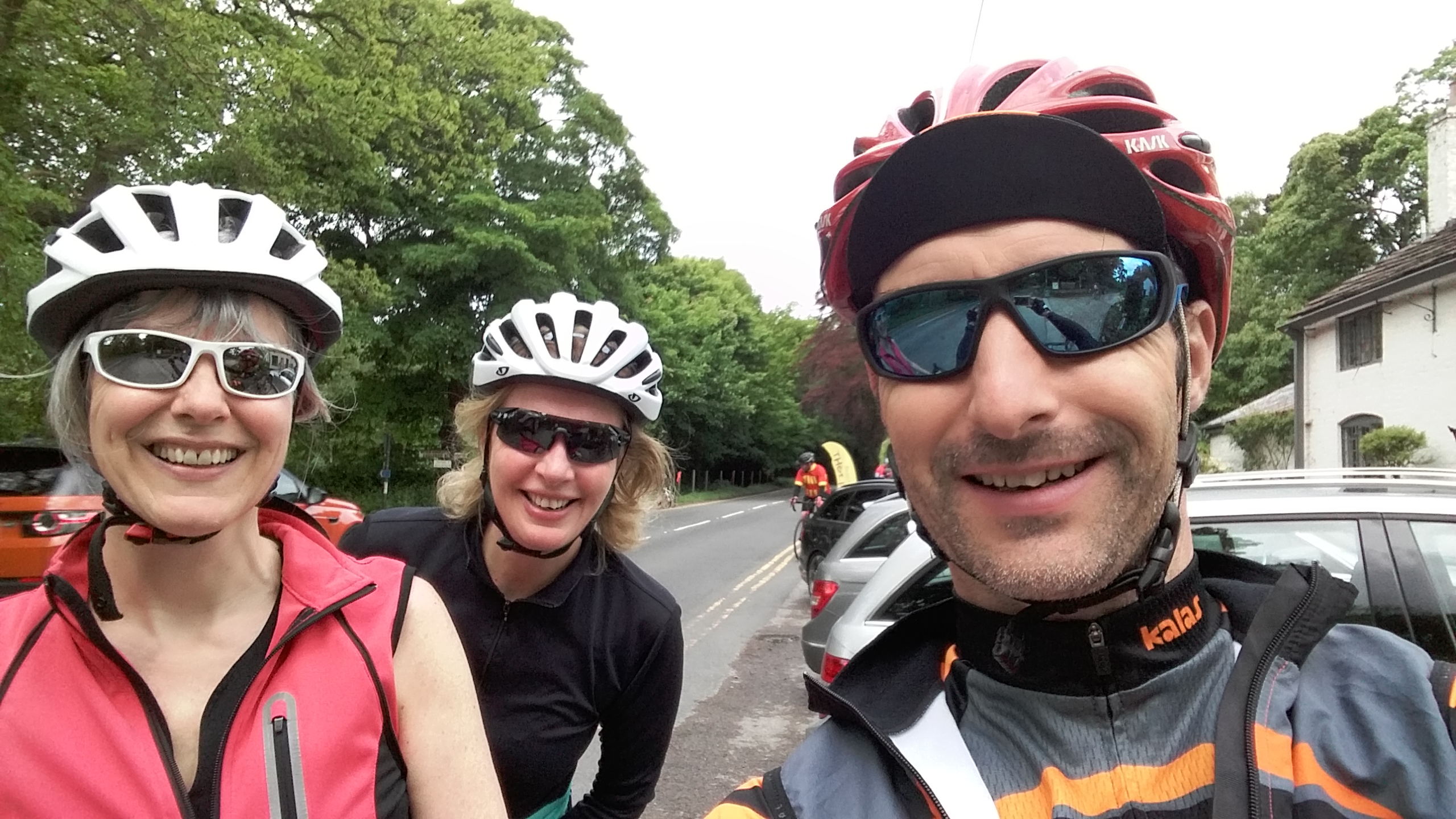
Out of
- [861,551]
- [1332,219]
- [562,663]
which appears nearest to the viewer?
[562,663]

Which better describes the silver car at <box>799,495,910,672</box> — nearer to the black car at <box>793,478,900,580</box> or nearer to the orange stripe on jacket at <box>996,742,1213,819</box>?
the black car at <box>793,478,900,580</box>

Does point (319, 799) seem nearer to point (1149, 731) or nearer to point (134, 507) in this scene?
point (134, 507)

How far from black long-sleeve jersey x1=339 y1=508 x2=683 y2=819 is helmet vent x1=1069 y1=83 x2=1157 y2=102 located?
5.51 ft

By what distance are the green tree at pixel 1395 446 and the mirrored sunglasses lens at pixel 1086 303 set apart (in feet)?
55.4

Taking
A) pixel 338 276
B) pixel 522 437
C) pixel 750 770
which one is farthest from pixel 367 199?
pixel 522 437

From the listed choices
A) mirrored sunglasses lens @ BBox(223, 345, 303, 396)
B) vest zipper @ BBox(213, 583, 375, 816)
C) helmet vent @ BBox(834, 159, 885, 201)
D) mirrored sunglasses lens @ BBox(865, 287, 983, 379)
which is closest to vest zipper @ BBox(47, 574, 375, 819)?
vest zipper @ BBox(213, 583, 375, 816)

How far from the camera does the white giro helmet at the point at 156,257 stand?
4.79 ft

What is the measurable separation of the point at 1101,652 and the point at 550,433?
5.68 feet

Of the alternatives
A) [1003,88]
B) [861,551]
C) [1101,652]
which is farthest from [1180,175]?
[861,551]

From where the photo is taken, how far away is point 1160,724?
1104mm

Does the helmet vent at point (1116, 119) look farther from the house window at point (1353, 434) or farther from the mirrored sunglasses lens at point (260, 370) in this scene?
the house window at point (1353, 434)

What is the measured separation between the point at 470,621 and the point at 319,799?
92 cm

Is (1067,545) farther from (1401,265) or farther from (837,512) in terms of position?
(1401,265)

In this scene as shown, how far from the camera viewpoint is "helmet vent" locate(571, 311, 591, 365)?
2631 millimetres
